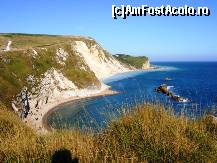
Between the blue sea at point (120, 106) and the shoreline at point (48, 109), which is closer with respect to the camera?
the blue sea at point (120, 106)

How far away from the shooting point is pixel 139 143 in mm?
9125

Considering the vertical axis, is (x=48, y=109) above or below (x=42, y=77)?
below

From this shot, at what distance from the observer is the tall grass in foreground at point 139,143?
8.61 m

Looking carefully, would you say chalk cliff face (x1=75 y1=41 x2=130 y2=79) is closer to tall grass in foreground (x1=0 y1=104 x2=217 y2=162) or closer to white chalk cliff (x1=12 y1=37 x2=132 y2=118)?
white chalk cliff (x1=12 y1=37 x2=132 y2=118)

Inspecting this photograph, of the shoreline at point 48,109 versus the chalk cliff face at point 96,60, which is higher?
the chalk cliff face at point 96,60

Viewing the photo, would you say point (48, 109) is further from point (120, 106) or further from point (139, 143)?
point (139, 143)

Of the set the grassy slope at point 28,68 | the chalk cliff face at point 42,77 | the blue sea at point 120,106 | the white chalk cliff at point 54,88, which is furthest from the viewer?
the grassy slope at point 28,68

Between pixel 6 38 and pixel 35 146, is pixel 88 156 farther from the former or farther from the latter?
pixel 6 38

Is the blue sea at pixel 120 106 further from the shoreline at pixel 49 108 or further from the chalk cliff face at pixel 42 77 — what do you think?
the chalk cliff face at pixel 42 77

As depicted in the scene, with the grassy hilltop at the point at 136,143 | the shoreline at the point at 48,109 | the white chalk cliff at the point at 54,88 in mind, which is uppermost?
the grassy hilltop at the point at 136,143

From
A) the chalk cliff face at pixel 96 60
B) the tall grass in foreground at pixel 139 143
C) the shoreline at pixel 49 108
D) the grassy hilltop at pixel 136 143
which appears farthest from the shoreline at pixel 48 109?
the tall grass in foreground at pixel 139 143

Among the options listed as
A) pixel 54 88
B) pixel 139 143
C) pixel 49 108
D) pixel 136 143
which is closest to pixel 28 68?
pixel 54 88

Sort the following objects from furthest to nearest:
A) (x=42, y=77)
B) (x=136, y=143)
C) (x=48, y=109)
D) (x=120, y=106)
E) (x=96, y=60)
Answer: (x=96, y=60) → (x=42, y=77) → (x=48, y=109) → (x=120, y=106) → (x=136, y=143)

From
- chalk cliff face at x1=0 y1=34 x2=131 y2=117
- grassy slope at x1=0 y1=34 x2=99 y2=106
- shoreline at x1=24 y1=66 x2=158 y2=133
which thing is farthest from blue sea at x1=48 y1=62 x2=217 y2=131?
grassy slope at x1=0 y1=34 x2=99 y2=106
